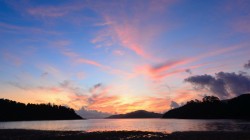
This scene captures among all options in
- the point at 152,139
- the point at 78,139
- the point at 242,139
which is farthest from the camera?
the point at 78,139

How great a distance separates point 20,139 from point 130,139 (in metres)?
23.5

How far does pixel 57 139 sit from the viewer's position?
53.4 meters

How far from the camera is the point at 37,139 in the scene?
2093 inches

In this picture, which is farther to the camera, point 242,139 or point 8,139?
point 8,139

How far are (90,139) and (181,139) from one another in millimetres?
18729

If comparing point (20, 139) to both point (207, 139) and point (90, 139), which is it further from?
point (207, 139)

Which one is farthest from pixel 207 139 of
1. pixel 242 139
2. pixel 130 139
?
pixel 130 139

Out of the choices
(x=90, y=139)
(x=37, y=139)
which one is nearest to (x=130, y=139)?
(x=90, y=139)

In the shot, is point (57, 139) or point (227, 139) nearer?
point (227, 139)

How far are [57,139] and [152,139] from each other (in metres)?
20.6

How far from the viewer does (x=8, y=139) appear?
52.0m

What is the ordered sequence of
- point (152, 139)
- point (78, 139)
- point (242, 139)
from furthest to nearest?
point (78, 139) → point (152, 139) → point (242, 139)

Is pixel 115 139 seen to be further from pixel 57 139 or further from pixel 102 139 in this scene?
pixel 57 139

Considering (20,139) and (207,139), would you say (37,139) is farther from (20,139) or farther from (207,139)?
(207,139)
